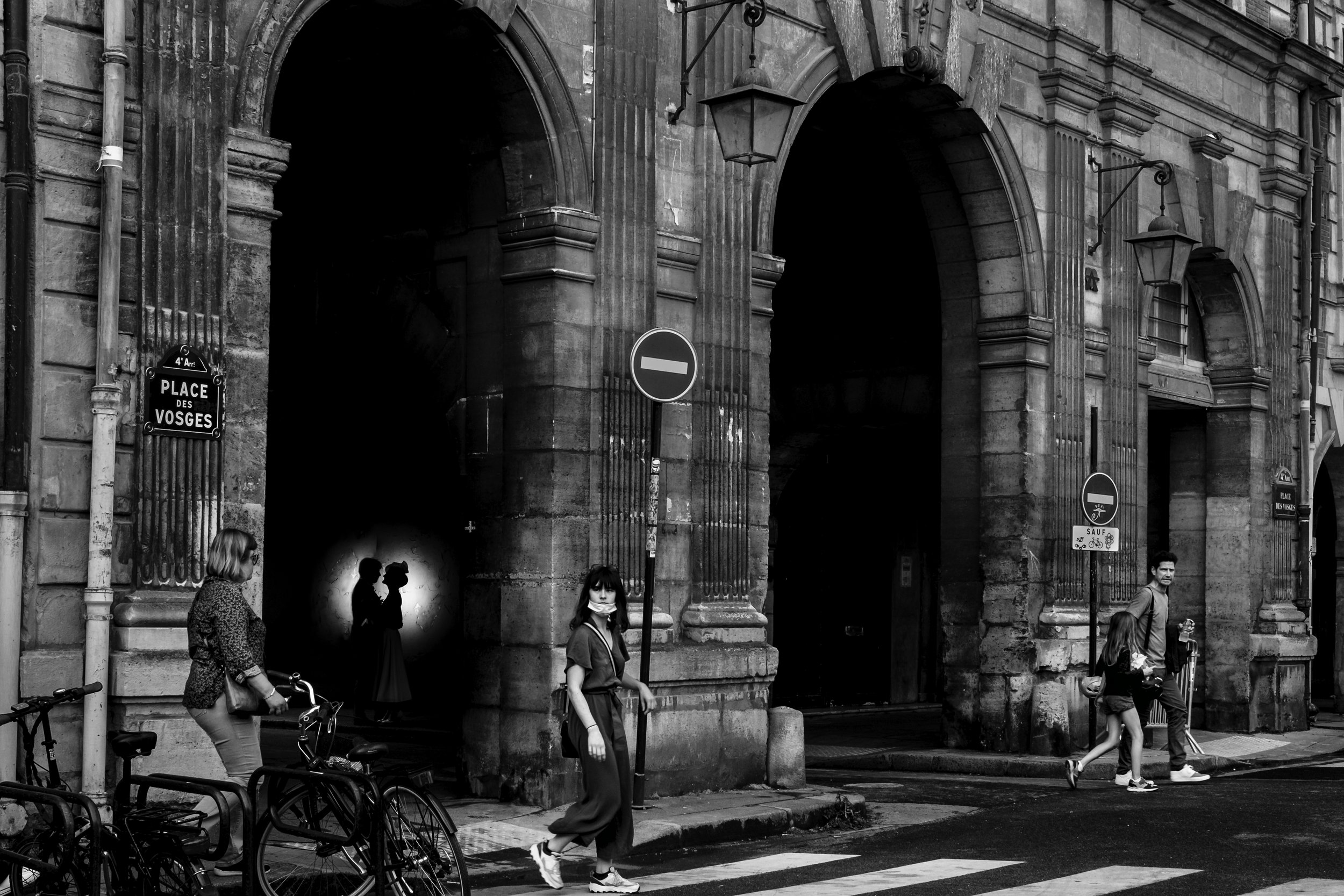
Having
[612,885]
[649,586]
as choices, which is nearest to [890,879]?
[612,885]

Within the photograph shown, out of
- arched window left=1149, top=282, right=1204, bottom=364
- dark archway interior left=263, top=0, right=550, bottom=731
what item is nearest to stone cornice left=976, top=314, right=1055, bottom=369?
arched window left=1149, top=282, right=1204, bottom=364

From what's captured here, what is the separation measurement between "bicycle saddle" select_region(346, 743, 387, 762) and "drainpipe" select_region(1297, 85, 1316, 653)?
16.7m

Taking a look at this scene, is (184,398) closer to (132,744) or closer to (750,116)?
(132,744)

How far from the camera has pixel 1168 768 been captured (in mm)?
15953

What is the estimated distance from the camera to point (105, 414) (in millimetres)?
9531

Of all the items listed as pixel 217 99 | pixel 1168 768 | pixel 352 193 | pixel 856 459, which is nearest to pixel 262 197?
pixel 217 99

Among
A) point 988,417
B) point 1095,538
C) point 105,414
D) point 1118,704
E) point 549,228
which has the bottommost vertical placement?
point 1118,704

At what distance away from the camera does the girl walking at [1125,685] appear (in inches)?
555

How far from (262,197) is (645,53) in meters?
3.58

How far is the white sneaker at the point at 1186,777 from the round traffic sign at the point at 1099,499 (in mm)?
2498

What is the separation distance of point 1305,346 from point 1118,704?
988cm

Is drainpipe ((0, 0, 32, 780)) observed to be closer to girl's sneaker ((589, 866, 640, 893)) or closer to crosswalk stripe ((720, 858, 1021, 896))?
girl's sneaker ((589, 866, 640, 893))

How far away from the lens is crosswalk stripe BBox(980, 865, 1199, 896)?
354 inches

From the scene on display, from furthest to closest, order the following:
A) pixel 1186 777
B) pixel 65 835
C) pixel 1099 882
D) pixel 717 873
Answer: pixel 1186 777, pixel 717 873, pixel 1099 882, pixel 65 835
